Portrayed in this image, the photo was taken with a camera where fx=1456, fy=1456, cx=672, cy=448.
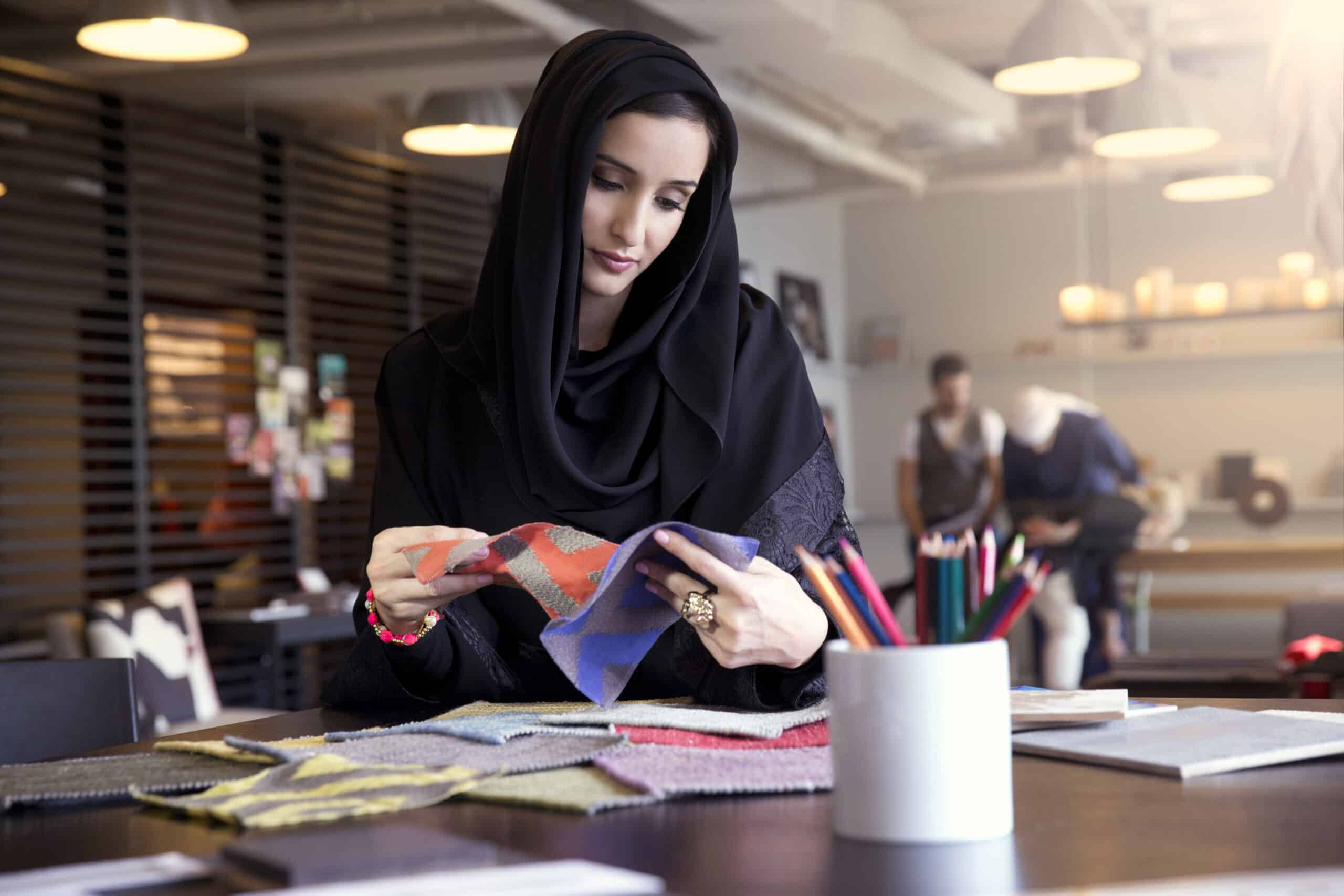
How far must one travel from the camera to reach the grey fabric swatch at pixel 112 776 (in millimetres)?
910

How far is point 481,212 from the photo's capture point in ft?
22.7

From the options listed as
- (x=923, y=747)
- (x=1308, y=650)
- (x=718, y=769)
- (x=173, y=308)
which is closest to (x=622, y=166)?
(x=718, y=769)

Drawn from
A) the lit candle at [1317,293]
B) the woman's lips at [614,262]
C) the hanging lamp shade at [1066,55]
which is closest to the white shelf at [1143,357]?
the lit candle at [1317,293]

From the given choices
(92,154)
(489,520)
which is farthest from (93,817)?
(92,154)

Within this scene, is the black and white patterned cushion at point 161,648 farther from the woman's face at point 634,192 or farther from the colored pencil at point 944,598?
the colored pencil at point 944,598

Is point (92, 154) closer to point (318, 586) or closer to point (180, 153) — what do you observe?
point (180, 153)

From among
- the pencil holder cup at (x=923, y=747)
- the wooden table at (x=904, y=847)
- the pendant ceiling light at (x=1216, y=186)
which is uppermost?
the pendant ceiling light at (x=1216, y=186)

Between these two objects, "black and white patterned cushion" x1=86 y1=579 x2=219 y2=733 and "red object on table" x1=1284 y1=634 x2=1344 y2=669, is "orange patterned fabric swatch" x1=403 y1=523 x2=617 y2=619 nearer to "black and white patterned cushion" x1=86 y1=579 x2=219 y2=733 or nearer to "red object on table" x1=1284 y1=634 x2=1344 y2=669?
"red object on table" x1=1284 y1=634 x2=1344 y2=669

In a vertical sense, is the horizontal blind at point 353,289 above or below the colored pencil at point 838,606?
above

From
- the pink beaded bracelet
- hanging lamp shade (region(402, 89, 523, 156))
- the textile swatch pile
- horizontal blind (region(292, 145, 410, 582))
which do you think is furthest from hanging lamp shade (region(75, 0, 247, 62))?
the textile swatch pile

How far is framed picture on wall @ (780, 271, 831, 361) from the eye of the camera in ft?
24.0

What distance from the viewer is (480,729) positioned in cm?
104

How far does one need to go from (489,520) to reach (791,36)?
3.87 m

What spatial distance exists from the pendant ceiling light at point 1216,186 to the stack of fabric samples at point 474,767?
15.9ft
